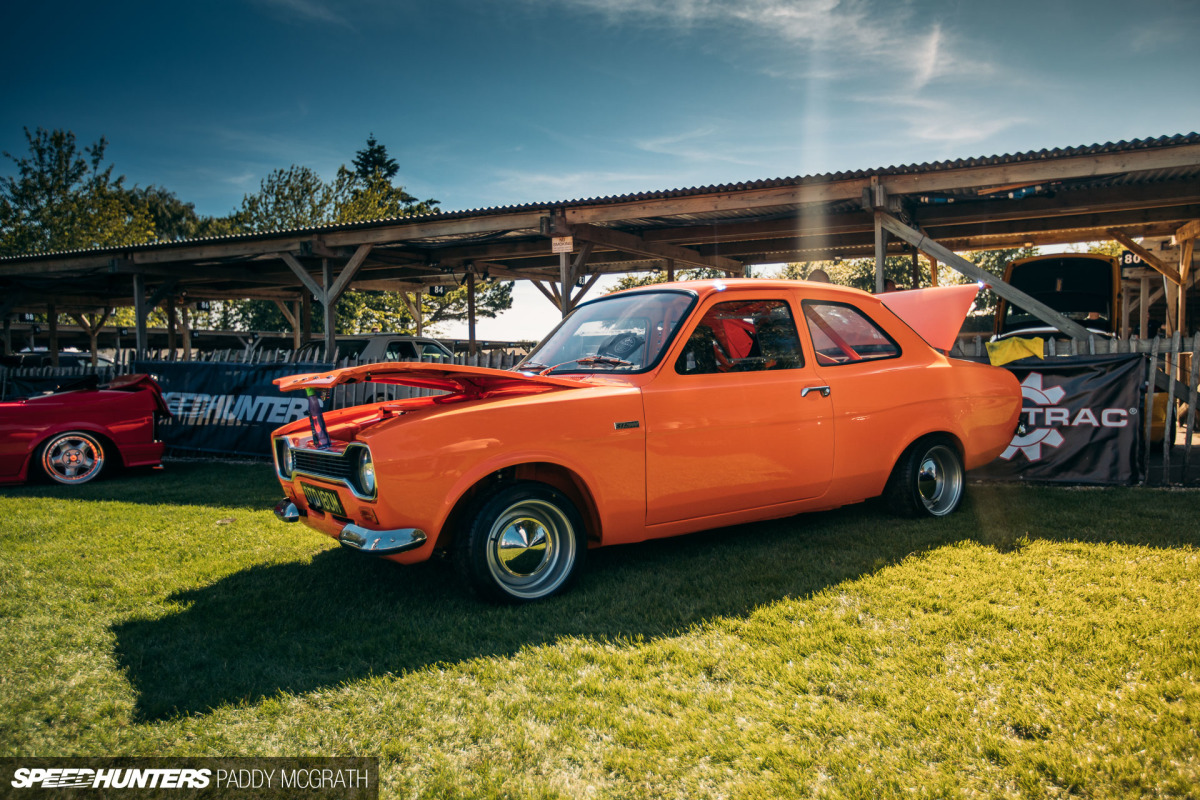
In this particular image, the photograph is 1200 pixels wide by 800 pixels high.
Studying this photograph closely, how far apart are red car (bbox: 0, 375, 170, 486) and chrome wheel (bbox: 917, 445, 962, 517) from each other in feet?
27.1

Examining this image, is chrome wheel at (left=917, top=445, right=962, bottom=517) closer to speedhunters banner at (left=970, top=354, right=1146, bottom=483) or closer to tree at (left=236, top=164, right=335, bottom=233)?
speedhunters banner at (left=970, top=354, right=1146, bottom=483)

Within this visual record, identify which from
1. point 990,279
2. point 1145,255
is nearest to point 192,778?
point 990,279

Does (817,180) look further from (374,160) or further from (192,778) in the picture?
(374,160)

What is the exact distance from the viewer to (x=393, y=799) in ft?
7.16

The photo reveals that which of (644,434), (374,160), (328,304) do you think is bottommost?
(644,434)

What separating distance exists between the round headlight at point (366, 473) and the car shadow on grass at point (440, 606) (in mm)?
687

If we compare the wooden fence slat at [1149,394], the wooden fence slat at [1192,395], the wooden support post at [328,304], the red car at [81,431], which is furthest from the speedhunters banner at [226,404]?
the wooden fence slat at [1192,395]

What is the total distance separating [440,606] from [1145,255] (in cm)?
1628

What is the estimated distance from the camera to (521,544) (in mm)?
3699

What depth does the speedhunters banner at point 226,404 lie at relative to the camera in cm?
932

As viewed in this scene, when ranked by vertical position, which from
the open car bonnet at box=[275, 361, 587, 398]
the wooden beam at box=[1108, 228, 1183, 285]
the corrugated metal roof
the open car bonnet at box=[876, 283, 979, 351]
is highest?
the corrugated metal roof

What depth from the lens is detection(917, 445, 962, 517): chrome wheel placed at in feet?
16.9

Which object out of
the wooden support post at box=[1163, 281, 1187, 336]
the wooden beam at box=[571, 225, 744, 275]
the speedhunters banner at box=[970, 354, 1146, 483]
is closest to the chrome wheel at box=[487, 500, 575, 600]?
the speedhunters banner at box=[970, 354, 1146, 483]

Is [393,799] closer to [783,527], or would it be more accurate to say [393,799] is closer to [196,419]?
[783,527]
